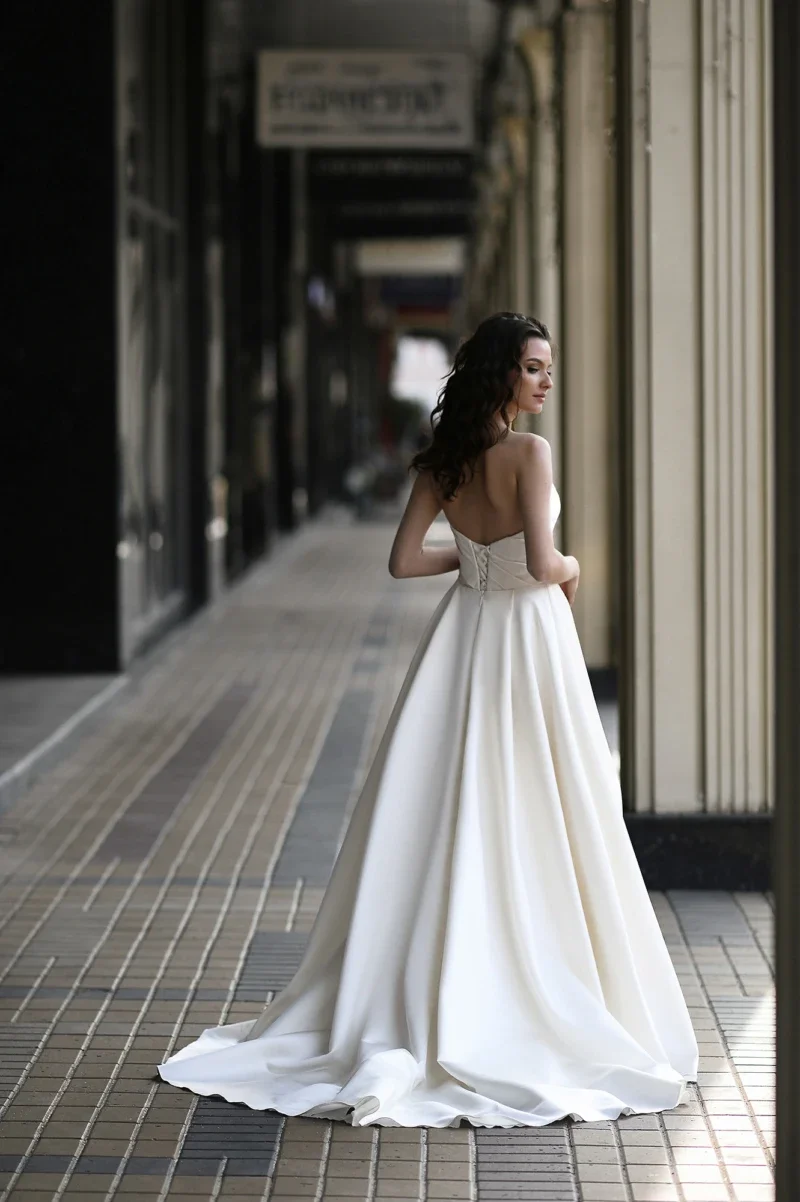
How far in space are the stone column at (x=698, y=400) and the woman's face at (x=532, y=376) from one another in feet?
5.96

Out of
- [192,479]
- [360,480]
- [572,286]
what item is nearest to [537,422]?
[572,286]

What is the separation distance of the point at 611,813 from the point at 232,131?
1425cm

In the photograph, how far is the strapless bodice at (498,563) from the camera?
3.89 metres

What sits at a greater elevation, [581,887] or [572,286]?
[572,286]

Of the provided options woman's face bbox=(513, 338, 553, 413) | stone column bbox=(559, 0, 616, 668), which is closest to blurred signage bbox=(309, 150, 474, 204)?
stone column bbox=(559, 0, 616, 668)

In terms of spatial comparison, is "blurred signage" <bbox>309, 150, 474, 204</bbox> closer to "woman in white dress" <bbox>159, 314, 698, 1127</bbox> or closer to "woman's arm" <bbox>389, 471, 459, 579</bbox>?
"woman's arm" <bbox>389, 471, 459, 579</bbox>

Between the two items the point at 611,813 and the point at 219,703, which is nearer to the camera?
the point at 611,813

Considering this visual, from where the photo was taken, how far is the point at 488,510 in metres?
3.92

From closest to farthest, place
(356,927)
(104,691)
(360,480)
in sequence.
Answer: (356,927) < (104,691) < (360,480)

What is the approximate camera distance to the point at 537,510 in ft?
12.5

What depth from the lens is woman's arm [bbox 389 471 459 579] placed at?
156 inches

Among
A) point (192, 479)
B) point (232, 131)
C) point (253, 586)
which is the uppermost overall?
point (232, 131)

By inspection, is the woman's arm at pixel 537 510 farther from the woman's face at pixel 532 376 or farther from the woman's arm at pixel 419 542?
the woman's arm at pixel 419 542

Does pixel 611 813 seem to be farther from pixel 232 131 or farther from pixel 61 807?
pixel 232 131
